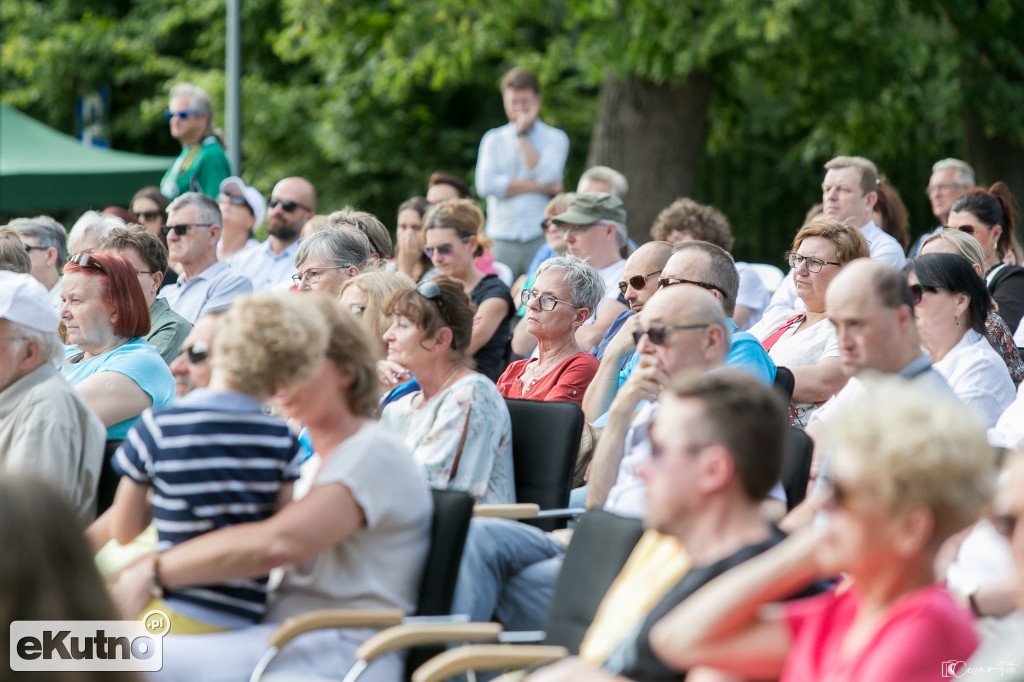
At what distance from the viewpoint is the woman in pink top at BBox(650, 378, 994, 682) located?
6.66 ft

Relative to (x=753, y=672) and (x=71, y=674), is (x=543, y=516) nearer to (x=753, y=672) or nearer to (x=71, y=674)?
(x=753, y=672)

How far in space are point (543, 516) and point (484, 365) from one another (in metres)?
2.66

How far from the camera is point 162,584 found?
3.00 meters

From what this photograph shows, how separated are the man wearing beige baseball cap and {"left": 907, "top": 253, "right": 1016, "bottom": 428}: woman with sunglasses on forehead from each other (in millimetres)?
2868

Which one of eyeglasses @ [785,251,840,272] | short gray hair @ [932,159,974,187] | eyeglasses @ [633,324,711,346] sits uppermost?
eyeglasses @ [633,324,711,346]

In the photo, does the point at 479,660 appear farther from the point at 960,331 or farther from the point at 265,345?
the point at 960,331

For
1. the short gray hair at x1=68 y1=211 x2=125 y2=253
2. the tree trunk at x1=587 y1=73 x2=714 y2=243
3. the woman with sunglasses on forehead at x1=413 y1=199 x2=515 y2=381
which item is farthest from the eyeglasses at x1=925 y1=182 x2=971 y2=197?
the short gray hair at x1=68 y1=211 x2=125 y2=253

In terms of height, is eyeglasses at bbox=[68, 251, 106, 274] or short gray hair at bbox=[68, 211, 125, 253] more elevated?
eyeglasses at bbox=[68, 251, 106, 274]

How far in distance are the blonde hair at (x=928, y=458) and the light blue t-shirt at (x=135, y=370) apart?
3258mm

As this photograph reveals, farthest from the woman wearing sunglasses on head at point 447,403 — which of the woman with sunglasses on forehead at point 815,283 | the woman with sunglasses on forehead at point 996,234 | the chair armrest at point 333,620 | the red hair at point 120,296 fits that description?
the woman with sunglasses on forehead at point 996,234

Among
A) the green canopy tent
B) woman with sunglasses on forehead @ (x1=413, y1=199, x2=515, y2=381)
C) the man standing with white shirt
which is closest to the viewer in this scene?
woman with sunglasses on forehead @ (x1=413, y1=199, x2=515, y2=381)

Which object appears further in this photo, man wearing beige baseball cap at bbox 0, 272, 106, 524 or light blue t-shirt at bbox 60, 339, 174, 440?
light blue t-shirt at bbox 60, 339, 174, 440

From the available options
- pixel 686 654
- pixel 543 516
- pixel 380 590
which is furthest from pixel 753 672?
pixel 543 516

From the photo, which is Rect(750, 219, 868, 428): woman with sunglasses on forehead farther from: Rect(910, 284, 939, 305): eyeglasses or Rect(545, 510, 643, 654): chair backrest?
Rect(545, 510, 643, 654): chair backrest
